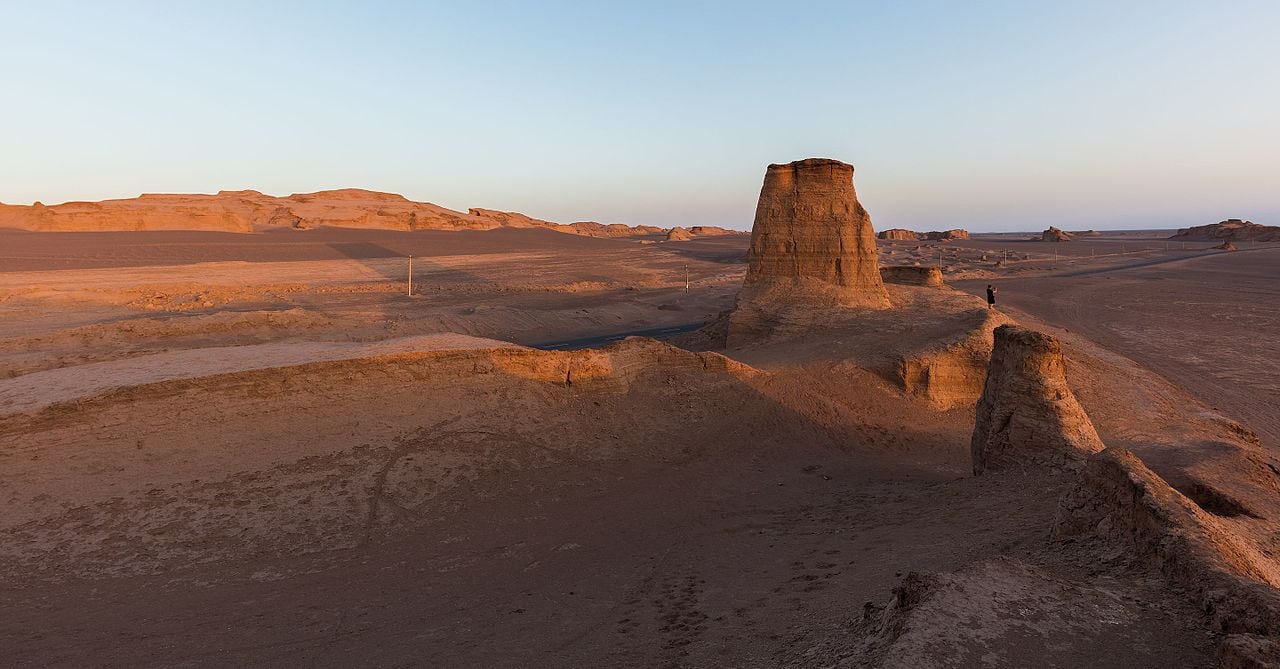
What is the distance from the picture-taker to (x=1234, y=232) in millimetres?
93875

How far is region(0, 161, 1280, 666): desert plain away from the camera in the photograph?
464 cm

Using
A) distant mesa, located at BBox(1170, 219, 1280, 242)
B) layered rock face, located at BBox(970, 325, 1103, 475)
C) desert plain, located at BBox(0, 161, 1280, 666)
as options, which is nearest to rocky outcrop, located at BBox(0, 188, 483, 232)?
desert plain, located at BBox(0, 161, 1280, 666)

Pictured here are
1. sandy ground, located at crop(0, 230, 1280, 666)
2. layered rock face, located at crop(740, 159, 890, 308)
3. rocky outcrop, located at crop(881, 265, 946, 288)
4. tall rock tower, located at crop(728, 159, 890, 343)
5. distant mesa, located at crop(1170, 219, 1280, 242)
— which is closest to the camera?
sandy ground, located at crop(0, 230, 1280, 666)

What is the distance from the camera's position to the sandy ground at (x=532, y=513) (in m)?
5.23

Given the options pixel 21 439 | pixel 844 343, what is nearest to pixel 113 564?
pixel 21 439

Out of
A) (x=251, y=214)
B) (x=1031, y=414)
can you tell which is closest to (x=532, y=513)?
(x=1031, y=414)

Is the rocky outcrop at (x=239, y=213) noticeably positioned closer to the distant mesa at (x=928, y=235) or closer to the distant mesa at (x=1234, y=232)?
the distant mesa at (x=928, y=235)

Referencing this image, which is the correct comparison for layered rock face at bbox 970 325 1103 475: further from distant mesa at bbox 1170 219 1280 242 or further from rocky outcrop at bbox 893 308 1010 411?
distant mesa at bbox 1170 219 1280 242

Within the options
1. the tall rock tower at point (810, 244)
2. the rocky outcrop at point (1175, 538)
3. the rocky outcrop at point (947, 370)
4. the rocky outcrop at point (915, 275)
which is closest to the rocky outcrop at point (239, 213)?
the rocky outcrop at point (915, 275)

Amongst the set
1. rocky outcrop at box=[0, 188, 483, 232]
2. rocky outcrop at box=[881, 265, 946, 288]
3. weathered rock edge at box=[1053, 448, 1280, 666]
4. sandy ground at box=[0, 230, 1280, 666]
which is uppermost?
rocky outcrop at box=[0, 188, 483, 232]

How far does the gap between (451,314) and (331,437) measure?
2453 centimetres

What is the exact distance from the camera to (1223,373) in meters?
21.7

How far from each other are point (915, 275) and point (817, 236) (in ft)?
41.3

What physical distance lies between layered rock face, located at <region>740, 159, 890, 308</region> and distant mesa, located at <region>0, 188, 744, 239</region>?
240 feet
